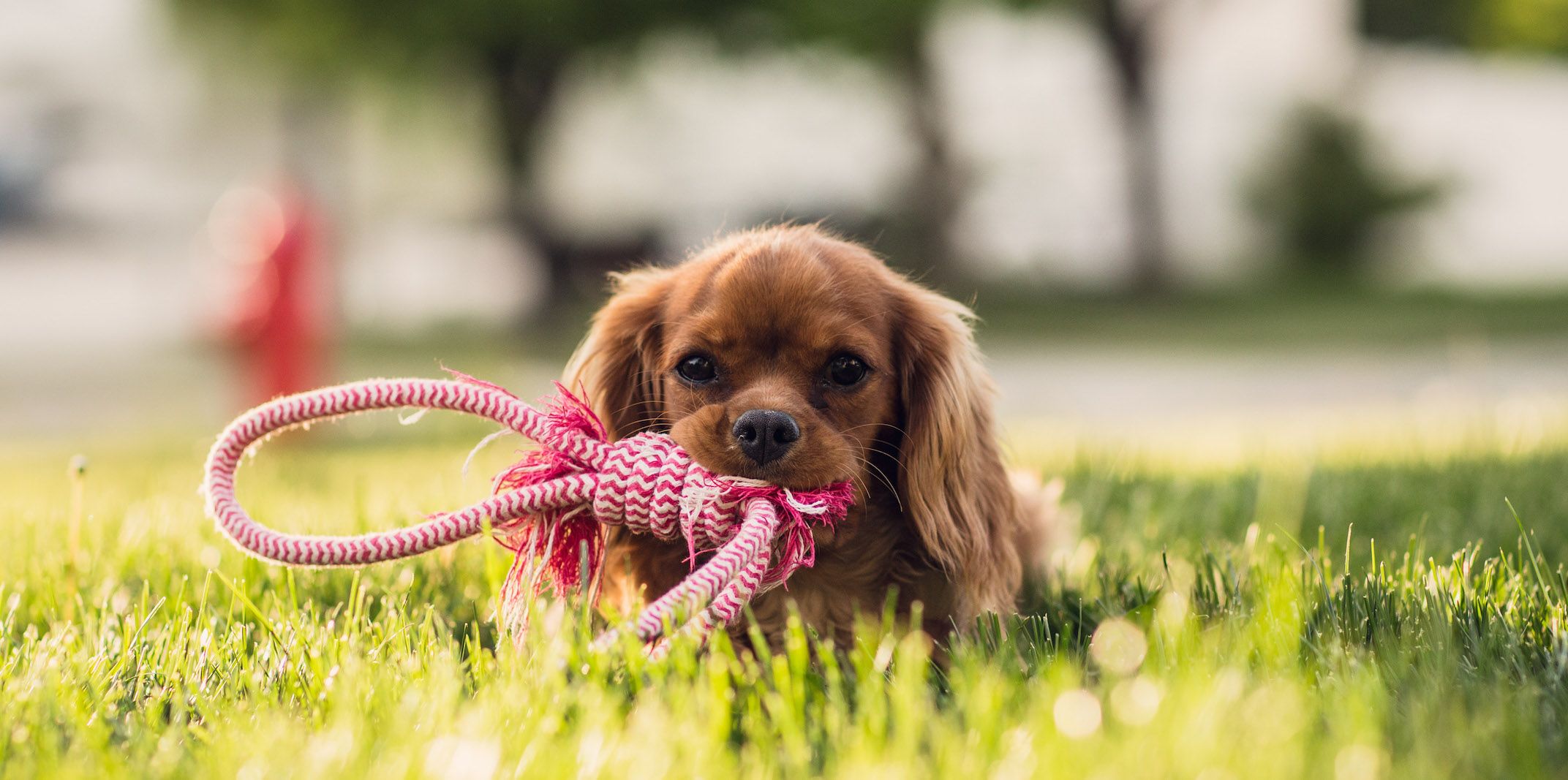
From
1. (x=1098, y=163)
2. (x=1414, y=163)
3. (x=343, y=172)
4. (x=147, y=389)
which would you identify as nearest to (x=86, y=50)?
(x=343, y=172)

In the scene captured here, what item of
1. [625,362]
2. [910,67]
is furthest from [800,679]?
[910,67]

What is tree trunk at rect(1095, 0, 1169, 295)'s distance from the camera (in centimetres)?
1814

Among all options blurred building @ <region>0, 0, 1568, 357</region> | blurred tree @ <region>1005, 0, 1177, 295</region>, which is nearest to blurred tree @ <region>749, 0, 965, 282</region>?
blurred building @ <region>0, 0, 1568, 357</region>

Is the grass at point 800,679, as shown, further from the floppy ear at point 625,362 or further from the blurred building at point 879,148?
the blurred building at point 879,148

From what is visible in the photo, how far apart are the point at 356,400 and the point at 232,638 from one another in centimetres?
49

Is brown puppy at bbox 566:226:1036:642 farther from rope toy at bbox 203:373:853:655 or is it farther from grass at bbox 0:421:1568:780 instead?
grass at bbox 0:421:1568:780

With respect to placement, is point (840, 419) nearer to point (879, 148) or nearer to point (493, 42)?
point (493, 42)

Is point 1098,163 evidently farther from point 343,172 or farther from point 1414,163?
point 343,172

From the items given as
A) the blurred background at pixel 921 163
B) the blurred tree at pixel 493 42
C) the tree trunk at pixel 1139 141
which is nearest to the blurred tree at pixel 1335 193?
the blurred background at pixel 921 163

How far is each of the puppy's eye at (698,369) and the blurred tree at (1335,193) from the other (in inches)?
746

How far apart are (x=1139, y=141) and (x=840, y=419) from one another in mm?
16938

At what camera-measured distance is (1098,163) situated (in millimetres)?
20750

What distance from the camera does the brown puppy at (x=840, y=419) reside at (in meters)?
2.60

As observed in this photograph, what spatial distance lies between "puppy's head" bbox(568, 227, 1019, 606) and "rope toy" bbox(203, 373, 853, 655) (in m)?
0.09
